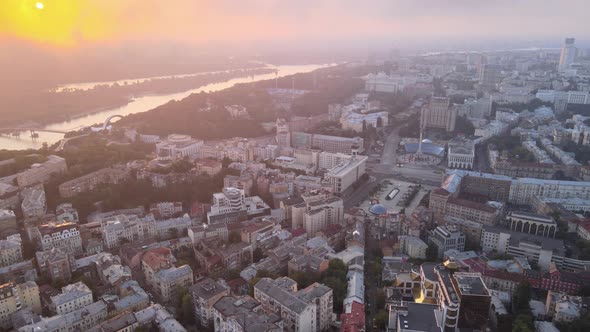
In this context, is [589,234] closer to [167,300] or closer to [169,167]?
[167,300]

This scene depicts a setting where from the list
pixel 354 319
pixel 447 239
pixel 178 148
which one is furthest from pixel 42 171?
pixel 447 239

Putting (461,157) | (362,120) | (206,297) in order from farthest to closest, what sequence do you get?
(362,120) < (461,157) < (206,297)

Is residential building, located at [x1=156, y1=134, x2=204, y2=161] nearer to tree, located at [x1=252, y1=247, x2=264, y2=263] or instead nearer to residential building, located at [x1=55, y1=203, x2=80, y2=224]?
residential building, located at [x1=55, y1=203, x2=80, y2=224]

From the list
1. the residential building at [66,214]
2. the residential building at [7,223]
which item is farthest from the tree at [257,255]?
the residential building at [7,223]

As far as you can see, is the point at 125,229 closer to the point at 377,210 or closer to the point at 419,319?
the point at 377,210

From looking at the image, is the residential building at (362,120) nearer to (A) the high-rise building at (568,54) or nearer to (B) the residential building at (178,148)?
(B) the residential building at (178,148)

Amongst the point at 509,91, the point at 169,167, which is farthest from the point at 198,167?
the point at 509,91
